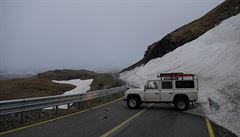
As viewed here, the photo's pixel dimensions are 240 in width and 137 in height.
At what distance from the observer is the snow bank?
1644cm

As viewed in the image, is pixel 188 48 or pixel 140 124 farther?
pixel 188 48

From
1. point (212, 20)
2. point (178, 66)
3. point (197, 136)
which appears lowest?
point (197, 136)

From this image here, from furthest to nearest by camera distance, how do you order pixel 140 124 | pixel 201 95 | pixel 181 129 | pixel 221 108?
pixel 201 95, pixel 221 108, pixel 140 124, pixel 181 129

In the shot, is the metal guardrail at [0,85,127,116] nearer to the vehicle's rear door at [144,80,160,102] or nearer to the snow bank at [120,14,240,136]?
the vehicle's rear door at [144,80,160,102]

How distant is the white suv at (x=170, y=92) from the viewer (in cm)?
1953

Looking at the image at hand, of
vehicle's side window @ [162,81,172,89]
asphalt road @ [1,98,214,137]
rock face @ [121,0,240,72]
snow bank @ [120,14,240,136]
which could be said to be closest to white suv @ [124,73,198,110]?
vehicle's side window @ [162,81,172,89]

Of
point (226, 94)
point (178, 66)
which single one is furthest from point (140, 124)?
point (178, 66)

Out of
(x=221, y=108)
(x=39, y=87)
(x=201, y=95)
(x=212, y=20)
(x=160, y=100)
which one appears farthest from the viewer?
(x=212, y=20)

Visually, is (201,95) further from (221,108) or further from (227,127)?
(227,127)

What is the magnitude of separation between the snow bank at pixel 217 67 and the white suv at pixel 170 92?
1239 mm

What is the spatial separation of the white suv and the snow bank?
4.07ft

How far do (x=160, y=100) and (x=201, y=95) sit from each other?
18.7 ft

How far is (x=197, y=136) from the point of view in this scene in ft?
35.7

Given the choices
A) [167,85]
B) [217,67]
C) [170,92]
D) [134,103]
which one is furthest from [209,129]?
[217,67]
